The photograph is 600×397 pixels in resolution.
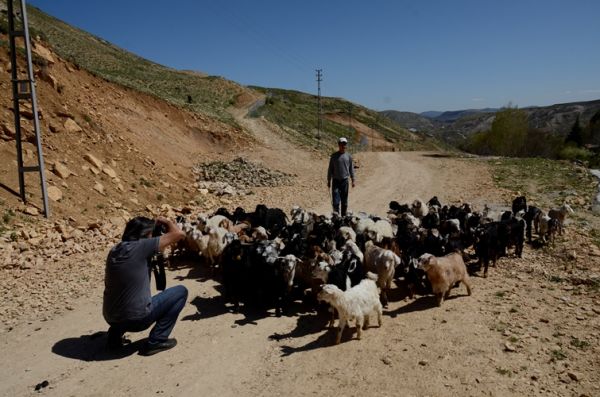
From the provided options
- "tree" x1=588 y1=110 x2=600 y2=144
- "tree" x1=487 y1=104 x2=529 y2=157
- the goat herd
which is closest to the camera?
the goat herd

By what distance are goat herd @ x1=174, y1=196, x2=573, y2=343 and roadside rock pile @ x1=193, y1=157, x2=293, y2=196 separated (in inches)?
251

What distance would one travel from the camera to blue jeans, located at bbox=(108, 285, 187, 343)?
540cm

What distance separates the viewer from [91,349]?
5.67 meters

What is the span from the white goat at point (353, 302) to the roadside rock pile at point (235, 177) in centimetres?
1111

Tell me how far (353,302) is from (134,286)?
2906 millimetres

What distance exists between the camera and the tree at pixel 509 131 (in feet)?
146

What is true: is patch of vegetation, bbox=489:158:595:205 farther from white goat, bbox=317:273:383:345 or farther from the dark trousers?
white goat, bbox=317:273:383:345

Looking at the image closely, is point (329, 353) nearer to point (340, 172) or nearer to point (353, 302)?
point (353, 302)

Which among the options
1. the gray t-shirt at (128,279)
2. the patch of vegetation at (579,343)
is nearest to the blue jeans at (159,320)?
the gray t-shirt at (128,279)

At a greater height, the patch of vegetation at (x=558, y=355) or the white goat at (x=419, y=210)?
the white goat at (x=419, y=210)

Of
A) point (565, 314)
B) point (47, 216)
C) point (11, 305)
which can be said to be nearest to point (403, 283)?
point (565, 314)

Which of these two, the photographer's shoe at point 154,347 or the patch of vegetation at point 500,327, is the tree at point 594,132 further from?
the photographer's shoe at point 154,347

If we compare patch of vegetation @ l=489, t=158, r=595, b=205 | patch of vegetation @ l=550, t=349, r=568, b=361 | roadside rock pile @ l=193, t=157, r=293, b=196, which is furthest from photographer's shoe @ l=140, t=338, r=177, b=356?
patch of vegetation @ l=489, t=158, r=595, b=205

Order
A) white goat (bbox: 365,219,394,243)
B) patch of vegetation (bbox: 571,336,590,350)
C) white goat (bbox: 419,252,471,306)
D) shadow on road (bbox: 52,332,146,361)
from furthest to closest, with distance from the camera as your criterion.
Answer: white goat (bbox: 365,219,394,243)
white goat (bbox: 419,252,471,306)
shadow on road (bbox: 52,332,146,361)
patch of vegetation (bbox: 571,336,590,350)
